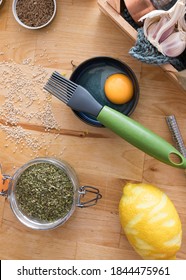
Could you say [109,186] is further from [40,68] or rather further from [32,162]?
[40,68]

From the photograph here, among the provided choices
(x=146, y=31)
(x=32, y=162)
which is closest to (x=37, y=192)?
(x=32, y=162)

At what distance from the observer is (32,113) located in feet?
3.33

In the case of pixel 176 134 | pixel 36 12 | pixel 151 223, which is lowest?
pixel 151 223

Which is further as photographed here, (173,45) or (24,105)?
(24,105)

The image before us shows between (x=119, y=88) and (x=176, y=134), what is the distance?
15cm

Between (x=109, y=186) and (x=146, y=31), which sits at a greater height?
(x=146, y=31)

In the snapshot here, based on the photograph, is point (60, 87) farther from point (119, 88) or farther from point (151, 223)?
point (151, 223)

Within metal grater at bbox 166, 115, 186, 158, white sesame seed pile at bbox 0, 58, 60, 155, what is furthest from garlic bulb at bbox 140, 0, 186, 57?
white sesame seed pile at bbox 0, 58, 60, 155

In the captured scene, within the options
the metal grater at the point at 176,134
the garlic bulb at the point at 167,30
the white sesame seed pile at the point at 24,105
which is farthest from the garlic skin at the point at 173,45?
the white sesame seed pile at the point at 24,105

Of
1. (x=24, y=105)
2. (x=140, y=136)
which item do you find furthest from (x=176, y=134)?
(x=24, y=105)

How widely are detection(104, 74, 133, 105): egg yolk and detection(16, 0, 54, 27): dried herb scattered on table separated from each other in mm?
201

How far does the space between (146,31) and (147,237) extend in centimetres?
39

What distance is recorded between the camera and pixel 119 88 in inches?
36.8

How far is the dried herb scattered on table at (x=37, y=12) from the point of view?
3.30 feet
